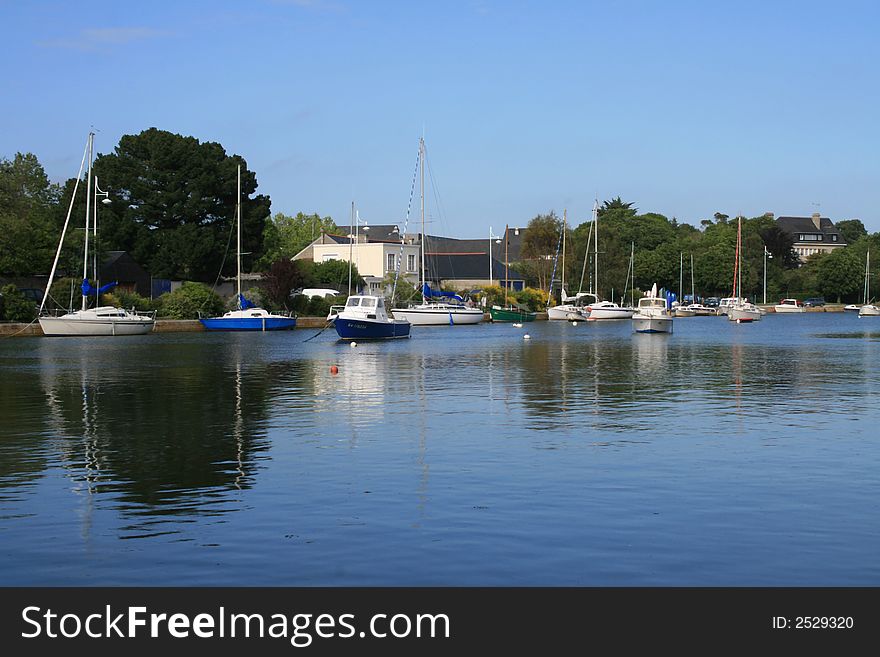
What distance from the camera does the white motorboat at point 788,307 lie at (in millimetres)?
182750

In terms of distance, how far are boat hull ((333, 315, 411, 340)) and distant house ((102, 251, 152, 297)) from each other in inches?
1253

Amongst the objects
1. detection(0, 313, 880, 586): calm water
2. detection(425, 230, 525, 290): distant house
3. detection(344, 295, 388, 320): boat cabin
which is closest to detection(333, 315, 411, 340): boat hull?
detection(344, 295, 388, 320): boat cabin

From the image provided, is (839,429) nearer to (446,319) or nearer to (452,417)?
(452,417)

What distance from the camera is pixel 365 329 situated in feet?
244

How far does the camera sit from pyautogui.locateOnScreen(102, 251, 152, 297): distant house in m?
98.5

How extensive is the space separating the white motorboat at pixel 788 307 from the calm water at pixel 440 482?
14802 centimetres

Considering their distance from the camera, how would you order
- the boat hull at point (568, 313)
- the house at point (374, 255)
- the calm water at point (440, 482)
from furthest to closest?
the house at point (374, 255), the boat hull at point (568, 313), the calm water at point (440, 482)

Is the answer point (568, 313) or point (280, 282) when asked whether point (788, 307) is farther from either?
point (280, 282)

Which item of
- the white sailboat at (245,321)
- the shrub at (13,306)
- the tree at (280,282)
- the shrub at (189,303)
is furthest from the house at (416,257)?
the shrub at (13,306)

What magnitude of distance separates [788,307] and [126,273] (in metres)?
118

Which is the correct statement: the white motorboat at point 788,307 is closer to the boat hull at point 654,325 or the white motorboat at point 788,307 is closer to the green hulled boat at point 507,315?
the green hulled boat at point 507,315
